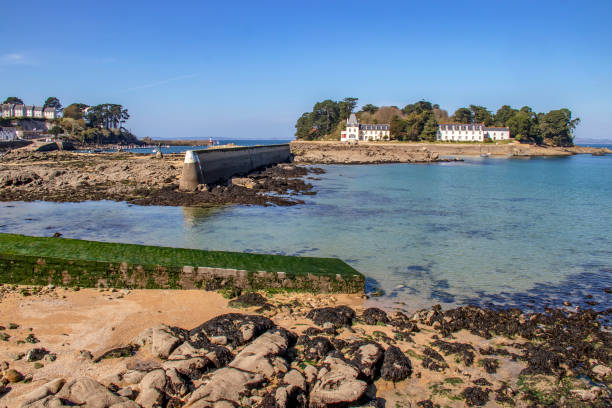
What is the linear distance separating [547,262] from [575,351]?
6.94 metres

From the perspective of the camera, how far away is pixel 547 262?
13.4 m

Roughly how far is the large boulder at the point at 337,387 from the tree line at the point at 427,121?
10307 cm

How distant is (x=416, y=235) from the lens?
56.2 feet

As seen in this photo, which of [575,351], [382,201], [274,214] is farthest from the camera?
[382,201]

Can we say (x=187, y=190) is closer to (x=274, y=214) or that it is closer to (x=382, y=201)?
(x=274, y=214)

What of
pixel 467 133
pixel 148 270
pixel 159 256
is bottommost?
pixel 148 270

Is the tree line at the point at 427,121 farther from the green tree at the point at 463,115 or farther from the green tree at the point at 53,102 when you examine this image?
the green tree at the point at 53,102

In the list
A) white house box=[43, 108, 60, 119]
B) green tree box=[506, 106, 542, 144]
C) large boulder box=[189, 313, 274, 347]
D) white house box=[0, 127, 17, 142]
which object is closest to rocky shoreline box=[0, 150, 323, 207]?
large boulder box=[189, 313, 274, 347]

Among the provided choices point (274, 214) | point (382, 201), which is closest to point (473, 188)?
point (382, 201)

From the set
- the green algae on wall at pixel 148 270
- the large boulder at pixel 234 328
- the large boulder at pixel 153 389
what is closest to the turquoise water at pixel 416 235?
Result: the green algae on wall at pixel 148 270

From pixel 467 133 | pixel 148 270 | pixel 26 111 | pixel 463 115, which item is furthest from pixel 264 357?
pixel 26 111

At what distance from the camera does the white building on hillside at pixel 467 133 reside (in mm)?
109812

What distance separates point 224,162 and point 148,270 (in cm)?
2748

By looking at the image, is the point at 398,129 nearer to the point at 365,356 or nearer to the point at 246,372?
the point at 365,356
